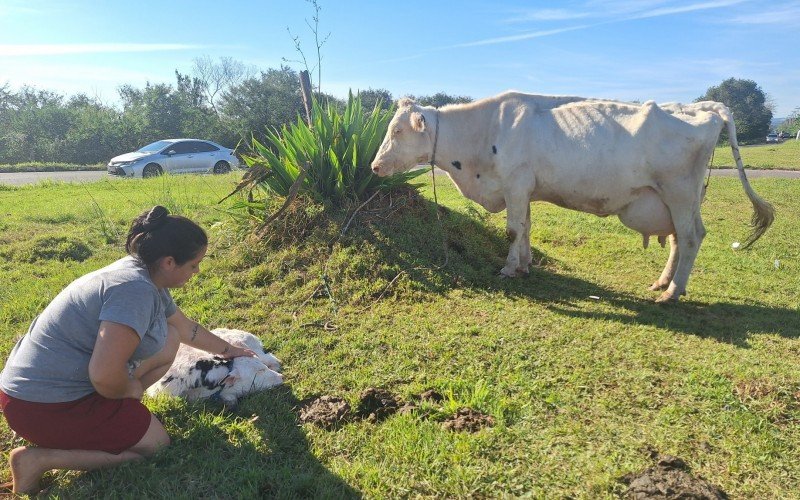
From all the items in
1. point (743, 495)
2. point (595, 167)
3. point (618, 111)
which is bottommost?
point (743, 495)

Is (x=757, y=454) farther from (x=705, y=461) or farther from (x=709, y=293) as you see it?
(x=709, y=293)

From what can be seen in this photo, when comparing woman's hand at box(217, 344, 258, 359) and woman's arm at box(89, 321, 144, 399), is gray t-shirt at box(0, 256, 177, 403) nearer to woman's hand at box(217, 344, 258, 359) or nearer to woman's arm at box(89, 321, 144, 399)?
woman's arm at box(89, 321, 144, 399)

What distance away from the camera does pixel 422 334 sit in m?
4.31

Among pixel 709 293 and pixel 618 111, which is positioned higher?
pixel 618 111

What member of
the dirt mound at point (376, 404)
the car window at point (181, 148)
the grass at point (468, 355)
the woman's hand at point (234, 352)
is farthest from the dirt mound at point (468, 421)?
the car window at point (181, 148)

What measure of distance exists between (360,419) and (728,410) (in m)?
2.15

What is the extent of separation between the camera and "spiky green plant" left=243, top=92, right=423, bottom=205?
20.1 feet

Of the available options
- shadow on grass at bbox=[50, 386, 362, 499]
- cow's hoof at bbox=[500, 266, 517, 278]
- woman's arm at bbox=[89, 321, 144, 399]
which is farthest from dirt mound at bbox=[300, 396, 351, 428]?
cow's hoof at bbox=[500, 266, 517, 278]

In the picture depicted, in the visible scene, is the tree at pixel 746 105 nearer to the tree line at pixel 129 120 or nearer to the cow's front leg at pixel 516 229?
the tree line at pixel 129 120

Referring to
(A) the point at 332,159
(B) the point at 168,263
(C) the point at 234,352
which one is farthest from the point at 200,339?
(A) the point at 332,159

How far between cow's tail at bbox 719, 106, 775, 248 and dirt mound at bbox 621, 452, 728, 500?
3.44m

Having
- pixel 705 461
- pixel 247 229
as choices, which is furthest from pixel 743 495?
pixel 247 229

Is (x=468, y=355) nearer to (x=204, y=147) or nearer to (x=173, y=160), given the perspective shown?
(x=173, y=160)

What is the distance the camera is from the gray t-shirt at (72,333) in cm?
247
